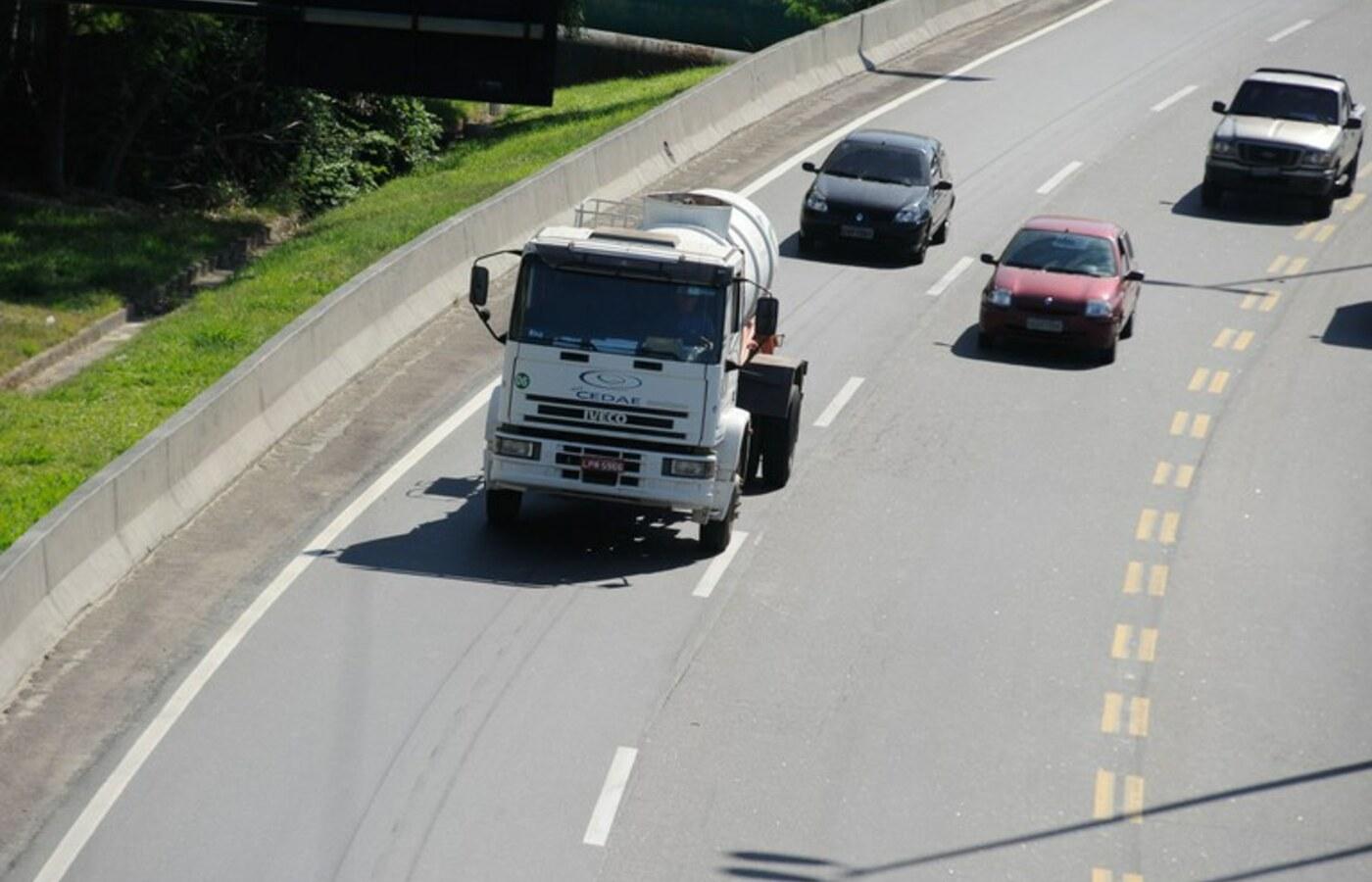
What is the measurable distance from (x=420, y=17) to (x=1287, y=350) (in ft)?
40.5

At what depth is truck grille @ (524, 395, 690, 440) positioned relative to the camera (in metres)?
20.0

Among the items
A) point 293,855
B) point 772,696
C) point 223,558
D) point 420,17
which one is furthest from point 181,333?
point 293,855

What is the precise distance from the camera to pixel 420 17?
25.5 metres

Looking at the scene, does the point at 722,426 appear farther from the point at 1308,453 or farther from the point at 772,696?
the point at 1308,453

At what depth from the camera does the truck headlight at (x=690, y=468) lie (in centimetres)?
2003

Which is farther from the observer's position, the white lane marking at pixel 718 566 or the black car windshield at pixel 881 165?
the black car windshield at pixel 881 165

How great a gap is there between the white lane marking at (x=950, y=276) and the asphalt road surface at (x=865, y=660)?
0.93 m

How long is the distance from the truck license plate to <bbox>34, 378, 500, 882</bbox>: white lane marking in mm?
7865

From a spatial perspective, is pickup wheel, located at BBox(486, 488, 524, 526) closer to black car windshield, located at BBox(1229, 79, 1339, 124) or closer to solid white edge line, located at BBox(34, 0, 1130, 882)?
solid white edge line, located at BBox(34, 0, 1130, 882)

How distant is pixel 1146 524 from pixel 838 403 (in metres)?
4.73

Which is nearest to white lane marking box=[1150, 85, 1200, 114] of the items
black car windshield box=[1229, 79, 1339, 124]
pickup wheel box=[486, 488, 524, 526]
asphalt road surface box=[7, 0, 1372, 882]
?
black car windshield box=[1229, 79, 1339, 124]

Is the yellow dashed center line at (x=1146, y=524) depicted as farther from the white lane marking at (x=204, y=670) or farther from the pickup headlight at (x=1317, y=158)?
the pickup headlight at (x=1317, y=158)

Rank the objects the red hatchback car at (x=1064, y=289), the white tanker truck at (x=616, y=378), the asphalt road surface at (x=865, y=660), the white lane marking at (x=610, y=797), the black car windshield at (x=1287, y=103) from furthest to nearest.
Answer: the black car windshield at (x=1287, y=103)
the red hatchback car at (x=1064, y=289)
the white tanker truck at (x=616, y=378)
the asphalt road surface at (x=865, y=660)
the white lane marking at (x=610, y=797)

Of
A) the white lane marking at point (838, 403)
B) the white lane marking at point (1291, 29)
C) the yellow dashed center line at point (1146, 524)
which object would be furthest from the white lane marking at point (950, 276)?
the white lane marking at point (1291, 29)
